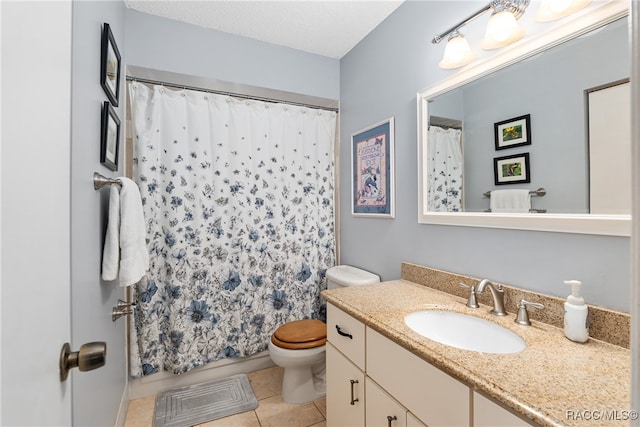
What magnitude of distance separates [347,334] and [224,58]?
1985mm

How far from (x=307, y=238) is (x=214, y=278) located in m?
0.74

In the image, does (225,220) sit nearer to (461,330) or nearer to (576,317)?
(461,330)

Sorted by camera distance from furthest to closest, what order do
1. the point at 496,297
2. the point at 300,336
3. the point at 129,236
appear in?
1. the point at 300,336
2. the point at 129,236
3. the point at 496,297

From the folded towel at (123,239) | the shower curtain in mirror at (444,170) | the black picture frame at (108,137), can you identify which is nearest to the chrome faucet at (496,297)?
the shower curtain in mirror at (444,170)

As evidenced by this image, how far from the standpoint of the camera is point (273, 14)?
188 centimetres

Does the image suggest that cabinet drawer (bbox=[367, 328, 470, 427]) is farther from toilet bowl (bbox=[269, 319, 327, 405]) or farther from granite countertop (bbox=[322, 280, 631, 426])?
toilet bowl (bbox=[269, 319, 327, 405])

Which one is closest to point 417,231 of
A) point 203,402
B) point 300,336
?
point 300,336

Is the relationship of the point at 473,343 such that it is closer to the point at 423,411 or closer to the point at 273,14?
the point at 423,411

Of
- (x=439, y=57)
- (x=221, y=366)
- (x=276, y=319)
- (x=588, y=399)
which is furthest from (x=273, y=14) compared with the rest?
(x=221, y=366)

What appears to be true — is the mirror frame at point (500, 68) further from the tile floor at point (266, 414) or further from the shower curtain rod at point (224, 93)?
the tile floor at point (266, 414)

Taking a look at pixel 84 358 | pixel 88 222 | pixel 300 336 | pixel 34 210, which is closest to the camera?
pixel 34 210

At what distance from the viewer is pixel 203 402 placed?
185cm

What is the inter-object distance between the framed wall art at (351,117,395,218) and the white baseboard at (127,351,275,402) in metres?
1.35

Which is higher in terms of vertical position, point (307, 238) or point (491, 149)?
point (491, 149)
